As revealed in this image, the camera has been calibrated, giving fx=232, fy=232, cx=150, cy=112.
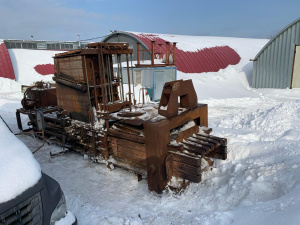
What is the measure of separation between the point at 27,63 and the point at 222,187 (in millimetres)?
26991

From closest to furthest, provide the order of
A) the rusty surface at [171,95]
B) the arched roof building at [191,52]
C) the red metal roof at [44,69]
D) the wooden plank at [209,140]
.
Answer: the rusty surface at [171,95] < the wooden plank at [209,140] < the arched roof building at [191,52] < the red metal roof at [44,69]

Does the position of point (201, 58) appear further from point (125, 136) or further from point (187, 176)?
point (187, 176)

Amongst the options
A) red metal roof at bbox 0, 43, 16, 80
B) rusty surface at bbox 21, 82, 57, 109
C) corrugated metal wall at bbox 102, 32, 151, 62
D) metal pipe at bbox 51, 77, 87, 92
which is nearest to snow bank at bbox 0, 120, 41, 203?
metal pipe at bbox 51, 77, 87, 92

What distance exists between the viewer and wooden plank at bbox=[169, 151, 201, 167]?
3.66m

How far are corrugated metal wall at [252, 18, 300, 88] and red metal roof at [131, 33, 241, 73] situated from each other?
432 cm

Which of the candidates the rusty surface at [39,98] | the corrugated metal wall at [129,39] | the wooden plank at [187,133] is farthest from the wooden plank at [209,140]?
the corrugated metal wall at [129,39]

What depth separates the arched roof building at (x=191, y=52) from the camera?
19.4m

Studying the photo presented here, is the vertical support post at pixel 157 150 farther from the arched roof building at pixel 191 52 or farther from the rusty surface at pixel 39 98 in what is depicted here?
the arched roof building at pixel 191 52

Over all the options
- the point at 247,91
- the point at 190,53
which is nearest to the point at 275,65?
the point at 247,91

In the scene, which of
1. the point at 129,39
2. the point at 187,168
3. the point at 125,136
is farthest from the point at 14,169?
the point at 129,39

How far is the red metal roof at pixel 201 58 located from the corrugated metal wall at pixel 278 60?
432 centimetres

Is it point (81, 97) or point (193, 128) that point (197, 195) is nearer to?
point (193, 128)

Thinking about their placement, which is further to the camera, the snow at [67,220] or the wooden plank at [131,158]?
the wooden plank at [131,158]

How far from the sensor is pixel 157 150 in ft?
13.1
